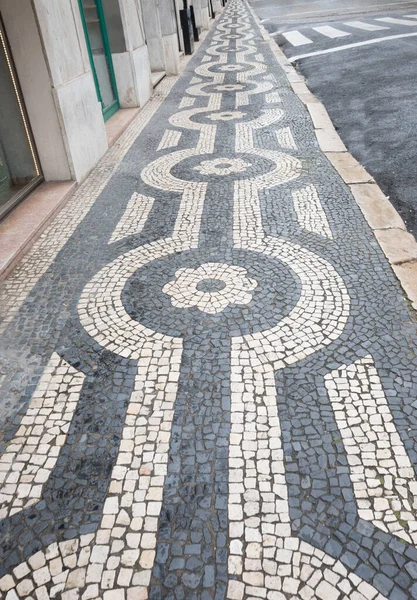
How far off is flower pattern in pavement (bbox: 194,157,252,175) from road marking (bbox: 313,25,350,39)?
11.7 metres

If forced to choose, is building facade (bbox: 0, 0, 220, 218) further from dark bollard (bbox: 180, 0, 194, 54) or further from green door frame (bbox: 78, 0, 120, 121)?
dark bollard (bbox: 180, 0, 194, 54)

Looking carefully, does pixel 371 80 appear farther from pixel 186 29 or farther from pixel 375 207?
pixel 186 29

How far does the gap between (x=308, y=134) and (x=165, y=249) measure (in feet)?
13.7

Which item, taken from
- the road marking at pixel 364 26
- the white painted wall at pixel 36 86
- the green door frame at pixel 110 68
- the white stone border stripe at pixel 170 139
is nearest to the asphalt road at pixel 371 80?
the road marking at pixel 364 26

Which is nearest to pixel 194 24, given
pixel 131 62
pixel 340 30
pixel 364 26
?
pixel 340 30

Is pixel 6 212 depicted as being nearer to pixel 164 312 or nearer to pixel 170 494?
pixel 164 312

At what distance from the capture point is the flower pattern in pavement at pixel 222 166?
6.53 metres

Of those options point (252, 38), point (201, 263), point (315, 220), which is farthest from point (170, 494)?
point (252, 38)

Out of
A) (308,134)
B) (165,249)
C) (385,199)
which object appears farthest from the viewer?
(308,134)

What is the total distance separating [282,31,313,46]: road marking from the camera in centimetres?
1600

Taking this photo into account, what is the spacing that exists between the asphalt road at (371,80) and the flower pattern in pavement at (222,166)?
160 cm

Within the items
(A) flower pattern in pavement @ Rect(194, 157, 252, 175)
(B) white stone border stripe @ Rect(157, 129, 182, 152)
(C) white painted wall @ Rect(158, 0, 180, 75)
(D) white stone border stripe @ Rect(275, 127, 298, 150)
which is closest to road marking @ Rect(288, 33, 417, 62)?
(C) white painted wall @ Rect(158, 0, 180, 75)

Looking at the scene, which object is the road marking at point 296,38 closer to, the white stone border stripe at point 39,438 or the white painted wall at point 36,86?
the white painted wall at point 36,86

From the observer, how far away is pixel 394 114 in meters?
8.05
